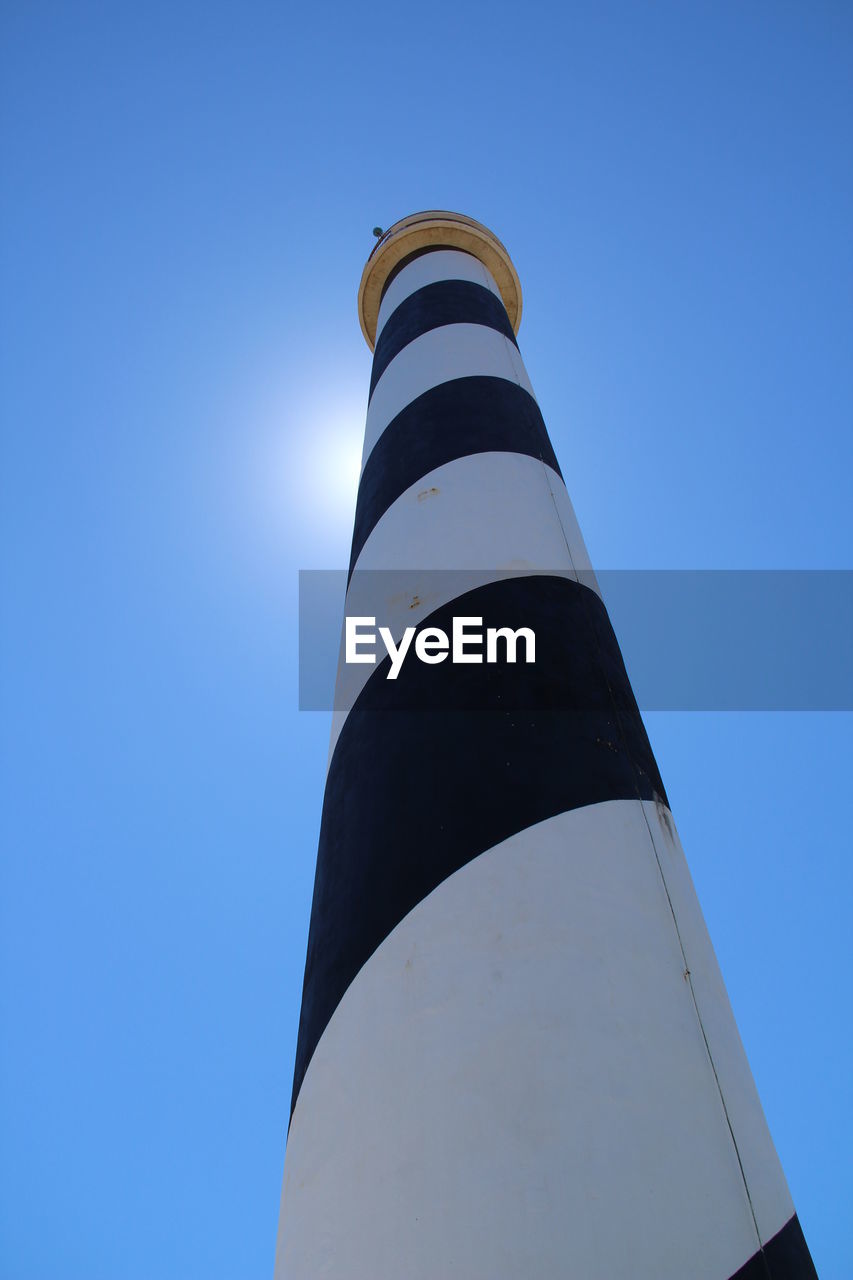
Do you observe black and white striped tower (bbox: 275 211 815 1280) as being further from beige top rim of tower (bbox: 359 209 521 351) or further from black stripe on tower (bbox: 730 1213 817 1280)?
beige top rim of tower (bbox: 359 209 521 351)

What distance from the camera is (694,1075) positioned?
102 centimetres

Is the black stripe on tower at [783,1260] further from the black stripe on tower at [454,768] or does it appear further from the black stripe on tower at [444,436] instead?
A: the black stripe on tower at [444,436]

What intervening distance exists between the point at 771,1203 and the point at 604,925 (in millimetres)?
363

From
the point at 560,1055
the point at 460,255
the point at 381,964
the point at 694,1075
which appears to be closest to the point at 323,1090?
the point at 381,964

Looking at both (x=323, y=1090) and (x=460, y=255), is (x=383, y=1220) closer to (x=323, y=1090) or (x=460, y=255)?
(x=323, y=1090)

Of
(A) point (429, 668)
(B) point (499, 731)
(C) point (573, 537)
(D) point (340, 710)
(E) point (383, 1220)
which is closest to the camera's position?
(E) point (383, 1220)

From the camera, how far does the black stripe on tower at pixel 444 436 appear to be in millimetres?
2082

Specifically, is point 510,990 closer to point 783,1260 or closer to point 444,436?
point 783,1260

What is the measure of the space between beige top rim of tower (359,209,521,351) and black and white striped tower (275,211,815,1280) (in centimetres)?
244

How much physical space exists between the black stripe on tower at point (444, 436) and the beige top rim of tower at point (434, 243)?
1.65 metres

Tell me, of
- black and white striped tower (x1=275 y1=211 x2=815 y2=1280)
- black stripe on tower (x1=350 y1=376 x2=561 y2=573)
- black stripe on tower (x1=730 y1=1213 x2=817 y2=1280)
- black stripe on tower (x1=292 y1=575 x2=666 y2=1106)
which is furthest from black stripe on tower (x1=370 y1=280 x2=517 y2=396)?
black stripe on tower (x1=730 y1=1213 x2=817 y2=1280)

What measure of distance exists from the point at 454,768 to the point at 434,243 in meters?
3.16

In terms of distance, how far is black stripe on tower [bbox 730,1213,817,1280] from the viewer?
88 cm

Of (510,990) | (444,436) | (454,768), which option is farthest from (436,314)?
(510,990)
